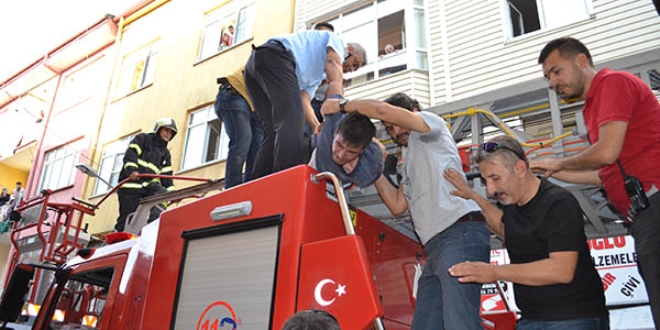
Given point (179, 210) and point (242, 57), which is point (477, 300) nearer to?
point (179, 210)

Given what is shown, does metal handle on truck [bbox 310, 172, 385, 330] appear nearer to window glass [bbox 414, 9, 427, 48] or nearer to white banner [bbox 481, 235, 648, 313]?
white banner [bbox 481, 235, 648, 313]

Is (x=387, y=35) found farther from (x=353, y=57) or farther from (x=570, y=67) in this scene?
(x=570, y=67)

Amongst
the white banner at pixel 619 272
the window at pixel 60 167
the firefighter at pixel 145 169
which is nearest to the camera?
the white banner at pixel 619 272

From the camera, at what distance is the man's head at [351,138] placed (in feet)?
9.11

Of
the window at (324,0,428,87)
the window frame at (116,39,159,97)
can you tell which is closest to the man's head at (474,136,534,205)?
the window at (324,0,428,87)

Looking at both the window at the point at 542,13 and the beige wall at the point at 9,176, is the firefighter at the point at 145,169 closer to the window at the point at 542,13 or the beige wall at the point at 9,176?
the window at the point at 542,13

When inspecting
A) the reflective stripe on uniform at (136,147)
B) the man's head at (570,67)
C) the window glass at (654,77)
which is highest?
the reflective stripe on uniform at (136,147)

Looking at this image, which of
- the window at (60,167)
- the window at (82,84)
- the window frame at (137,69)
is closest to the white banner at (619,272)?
the window frame at (137,69)

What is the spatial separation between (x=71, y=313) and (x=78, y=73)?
59.8ft

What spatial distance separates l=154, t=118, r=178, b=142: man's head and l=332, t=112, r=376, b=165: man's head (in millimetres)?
5322

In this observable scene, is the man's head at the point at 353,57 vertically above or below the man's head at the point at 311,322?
above

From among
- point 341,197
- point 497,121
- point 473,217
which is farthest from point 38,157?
point 473,217

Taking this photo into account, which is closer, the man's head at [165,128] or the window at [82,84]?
the man's head at [165,128]

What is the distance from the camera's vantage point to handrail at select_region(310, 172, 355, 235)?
7.44ft
